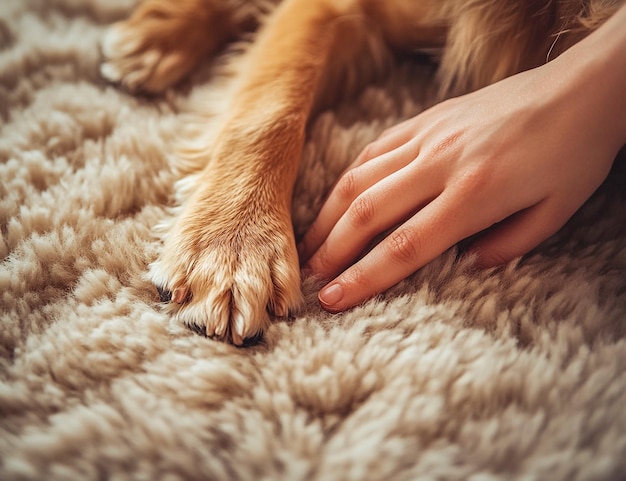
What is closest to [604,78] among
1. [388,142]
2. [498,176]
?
[498,176]

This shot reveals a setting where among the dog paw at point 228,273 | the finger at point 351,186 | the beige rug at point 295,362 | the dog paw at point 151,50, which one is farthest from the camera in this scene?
the dog paw at point 151,50

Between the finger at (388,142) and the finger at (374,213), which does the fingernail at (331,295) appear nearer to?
the finger at (374,213)

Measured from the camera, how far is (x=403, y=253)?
1.89 feet

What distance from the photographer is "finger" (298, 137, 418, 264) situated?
64 centimetres

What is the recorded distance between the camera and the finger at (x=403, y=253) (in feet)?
1.88

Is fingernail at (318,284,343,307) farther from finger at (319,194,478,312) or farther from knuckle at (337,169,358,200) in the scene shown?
knuckle at (337,169,358,200)

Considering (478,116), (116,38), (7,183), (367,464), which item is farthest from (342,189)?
(116,38)

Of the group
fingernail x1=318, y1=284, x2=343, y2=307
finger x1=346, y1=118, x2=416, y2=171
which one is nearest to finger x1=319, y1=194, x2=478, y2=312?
fingernail x1=318, y1=284, x2=343, y2=307

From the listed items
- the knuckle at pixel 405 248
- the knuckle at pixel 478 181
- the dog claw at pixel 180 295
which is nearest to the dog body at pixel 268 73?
the dog claw at pixel 180 295

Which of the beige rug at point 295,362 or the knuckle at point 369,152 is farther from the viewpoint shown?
the knuckle at point 369,152

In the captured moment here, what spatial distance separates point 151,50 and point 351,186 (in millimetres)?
491

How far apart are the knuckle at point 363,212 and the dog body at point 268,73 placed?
9cm

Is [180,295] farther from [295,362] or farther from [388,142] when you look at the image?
[388,142]

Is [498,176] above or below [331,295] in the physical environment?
above
